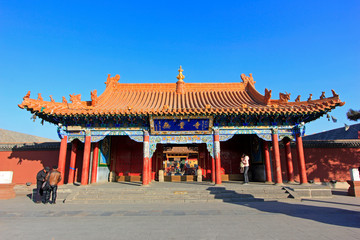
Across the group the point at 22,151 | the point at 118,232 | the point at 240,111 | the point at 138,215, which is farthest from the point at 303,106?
the point at 22,151

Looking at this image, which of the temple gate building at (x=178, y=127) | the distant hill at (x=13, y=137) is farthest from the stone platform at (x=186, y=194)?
the distant hill at (x=13, y=137)

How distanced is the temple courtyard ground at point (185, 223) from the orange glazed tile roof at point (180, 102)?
4.18 metres

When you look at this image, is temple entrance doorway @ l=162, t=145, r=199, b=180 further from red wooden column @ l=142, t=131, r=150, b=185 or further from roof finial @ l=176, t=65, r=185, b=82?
roof finial @ l=176, t=65, r=185, b=82

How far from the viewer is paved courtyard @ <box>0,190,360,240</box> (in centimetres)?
407

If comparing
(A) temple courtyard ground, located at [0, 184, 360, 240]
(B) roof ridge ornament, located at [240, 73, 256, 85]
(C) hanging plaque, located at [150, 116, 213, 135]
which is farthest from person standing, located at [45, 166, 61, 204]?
(B) roof ridge ornament, located at [240, 73, 256, 85]

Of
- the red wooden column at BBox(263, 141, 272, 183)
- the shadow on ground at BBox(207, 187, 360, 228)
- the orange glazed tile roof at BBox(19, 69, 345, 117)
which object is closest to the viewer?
the shadow on ground at BBox(207, 187, 360, 228)

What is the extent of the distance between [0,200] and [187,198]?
739 cm

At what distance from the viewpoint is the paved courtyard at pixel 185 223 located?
407 cm

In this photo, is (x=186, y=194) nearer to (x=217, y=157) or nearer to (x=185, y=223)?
(x=217, y=157)

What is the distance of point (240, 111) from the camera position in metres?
9.20

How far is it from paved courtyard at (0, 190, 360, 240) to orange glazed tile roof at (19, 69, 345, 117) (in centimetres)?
419

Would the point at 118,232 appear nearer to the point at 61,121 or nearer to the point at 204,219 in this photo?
the point at 204,219

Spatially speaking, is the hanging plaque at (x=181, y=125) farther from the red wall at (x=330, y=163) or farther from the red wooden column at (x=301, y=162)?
the red wall at (x=330, y=163)

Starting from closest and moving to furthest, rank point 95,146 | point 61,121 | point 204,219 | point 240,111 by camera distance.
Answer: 1. point 204,219
2. point 240,111
3. point 61,121
4. point 95,146
